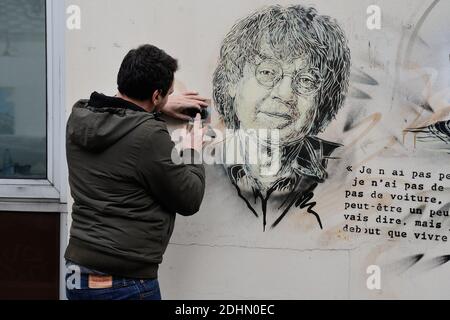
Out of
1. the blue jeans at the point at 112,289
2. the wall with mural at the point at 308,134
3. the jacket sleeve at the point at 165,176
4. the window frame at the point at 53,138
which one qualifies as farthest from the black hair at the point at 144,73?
the window frame at the point at 53,138

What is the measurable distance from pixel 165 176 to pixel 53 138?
1277 millimetres

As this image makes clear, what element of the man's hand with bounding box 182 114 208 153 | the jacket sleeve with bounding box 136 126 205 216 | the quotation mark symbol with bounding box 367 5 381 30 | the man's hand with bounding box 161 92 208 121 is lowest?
the jacket sleeve with bounding box 136 126 205 216

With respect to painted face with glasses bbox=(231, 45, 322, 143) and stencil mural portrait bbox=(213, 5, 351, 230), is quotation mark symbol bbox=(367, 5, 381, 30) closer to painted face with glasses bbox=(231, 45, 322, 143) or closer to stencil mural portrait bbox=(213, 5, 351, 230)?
stencil mural portrait bbox=(213, 5, 351, 230)

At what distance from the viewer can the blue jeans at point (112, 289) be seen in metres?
1.99

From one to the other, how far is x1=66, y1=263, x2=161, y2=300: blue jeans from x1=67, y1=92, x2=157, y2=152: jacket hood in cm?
49

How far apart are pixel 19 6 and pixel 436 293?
8.88 feet

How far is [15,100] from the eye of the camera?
3.12 metres

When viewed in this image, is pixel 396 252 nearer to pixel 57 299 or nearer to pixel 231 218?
pixel 231 218

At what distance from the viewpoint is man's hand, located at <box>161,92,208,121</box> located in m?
2.49

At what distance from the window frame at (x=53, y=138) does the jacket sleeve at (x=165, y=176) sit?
1.11m

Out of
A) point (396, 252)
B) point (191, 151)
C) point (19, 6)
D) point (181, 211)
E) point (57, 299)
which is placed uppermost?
point (19, 6)

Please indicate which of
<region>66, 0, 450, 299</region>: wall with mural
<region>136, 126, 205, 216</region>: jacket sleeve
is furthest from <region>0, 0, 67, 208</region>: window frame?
<region>136, 126, 205, 216</region>: jacket sleeve

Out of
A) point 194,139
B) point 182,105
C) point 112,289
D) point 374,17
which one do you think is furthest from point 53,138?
point 374,17

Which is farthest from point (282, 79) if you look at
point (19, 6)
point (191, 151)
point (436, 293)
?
point (19, 6)
